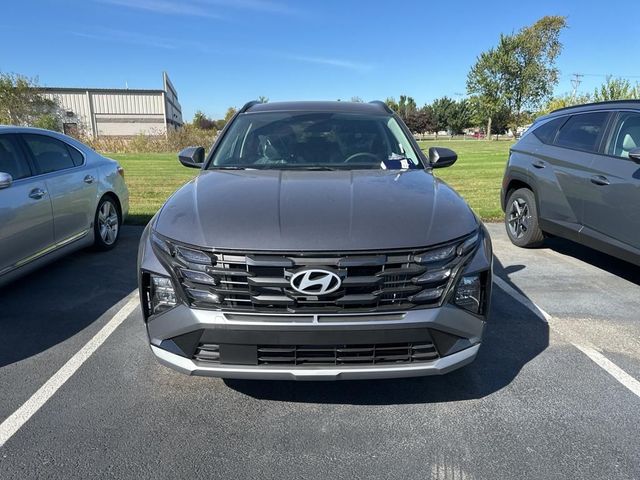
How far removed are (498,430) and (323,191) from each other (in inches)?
65.0

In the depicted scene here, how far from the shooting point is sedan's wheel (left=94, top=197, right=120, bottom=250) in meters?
5.89

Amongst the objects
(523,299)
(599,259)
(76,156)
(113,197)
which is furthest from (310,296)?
(599,259)

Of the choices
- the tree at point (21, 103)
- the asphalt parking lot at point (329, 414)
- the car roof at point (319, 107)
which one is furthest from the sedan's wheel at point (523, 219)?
the tree at point (21, 103)

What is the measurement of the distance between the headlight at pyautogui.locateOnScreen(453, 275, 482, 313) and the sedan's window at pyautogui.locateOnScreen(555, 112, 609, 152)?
3471mm

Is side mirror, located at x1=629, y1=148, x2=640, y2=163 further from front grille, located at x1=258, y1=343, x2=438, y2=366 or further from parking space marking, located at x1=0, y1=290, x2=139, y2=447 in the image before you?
parking space marking, located at x1=0, y1=290, x2=139, y2=447

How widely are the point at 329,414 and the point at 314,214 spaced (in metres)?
1.15

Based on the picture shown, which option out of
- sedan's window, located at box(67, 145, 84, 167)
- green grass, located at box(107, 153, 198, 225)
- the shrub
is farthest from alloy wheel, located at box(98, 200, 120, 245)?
the shrub

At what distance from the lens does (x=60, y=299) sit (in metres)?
4.52

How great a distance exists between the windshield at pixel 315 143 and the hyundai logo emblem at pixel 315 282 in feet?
4.75

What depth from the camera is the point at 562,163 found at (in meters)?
5.52

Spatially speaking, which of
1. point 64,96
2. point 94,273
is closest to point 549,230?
point 94,273

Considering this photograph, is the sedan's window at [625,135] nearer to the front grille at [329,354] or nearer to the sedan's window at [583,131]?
the sedan's window at [583,131]

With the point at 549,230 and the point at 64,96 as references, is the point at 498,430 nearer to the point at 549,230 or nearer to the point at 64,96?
the point at 549,230

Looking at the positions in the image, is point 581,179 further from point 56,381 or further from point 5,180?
point 5,180
